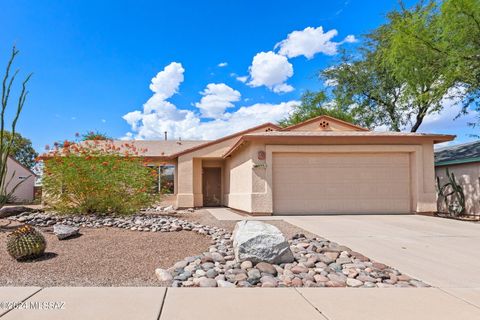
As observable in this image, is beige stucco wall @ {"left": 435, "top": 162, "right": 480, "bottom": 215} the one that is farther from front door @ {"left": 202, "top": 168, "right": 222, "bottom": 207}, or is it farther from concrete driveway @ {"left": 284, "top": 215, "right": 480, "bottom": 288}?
front door @ {"left": 202, "top": 168, "right": 222, "bottom": 207}

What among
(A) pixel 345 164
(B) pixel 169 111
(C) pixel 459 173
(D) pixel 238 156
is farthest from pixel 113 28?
(B) pixel 169 111

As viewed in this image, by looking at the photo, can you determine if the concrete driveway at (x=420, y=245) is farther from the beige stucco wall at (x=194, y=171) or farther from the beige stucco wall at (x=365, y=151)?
the beige stucco wall at (x=194, y=171)

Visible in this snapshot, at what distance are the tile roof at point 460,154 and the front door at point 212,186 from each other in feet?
37.5

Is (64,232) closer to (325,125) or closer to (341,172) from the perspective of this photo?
(341,172)

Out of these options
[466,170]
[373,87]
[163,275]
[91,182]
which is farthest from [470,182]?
[91,182]

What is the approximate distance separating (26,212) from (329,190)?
10744 millimetres

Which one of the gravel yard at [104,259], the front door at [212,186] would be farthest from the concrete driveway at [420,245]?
the front door at [212,186]

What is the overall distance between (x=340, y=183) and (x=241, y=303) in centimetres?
989

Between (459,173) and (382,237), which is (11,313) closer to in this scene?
(382,237)

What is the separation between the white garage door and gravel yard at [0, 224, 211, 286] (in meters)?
5.67

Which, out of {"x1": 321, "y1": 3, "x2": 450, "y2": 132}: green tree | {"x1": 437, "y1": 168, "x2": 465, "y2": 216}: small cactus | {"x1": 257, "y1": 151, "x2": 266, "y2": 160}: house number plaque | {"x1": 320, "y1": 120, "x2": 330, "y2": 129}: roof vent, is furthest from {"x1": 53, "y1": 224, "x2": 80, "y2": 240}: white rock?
{"x1": 321, "y1": 3, "x2": 450, "y2": 132}: green tree

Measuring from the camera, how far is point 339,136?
12.4 metres

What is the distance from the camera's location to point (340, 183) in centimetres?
1262

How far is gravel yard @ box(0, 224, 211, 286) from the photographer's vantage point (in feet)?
14.6
